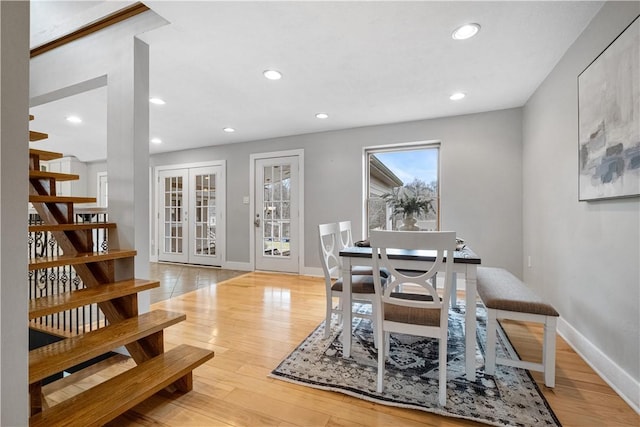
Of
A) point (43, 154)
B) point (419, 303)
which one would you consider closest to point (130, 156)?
point (43, 154)

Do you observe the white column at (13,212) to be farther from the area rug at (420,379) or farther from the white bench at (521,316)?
the white bench at (521,316)

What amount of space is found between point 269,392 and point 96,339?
0.94 metres

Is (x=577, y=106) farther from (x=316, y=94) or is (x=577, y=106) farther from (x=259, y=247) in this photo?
(x=259, y=247)

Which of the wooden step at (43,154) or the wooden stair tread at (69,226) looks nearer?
the wooden stair tread at (69,226)

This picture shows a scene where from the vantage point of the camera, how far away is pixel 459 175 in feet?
12.1

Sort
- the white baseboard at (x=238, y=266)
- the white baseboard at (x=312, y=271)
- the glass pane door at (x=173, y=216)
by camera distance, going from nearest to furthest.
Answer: the white baseboard at (x=312, y=271) < the white baseboard at (x=238, y=266) < the glass pane door at (x=173, y=216)

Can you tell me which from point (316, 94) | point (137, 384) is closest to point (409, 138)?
point (316, 94)

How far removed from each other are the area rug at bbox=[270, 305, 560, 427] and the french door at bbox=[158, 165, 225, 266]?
12.4 ft

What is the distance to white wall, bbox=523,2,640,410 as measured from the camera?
1.53 m

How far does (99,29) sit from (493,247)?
14.9ft

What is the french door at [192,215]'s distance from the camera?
532 centimetres

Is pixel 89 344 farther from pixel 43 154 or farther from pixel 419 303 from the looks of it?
pixel 419 303

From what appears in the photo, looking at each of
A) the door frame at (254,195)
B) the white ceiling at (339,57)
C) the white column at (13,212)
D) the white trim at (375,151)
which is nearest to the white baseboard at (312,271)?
the door frame at (254,195)

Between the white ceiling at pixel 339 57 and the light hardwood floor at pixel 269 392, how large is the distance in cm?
232
